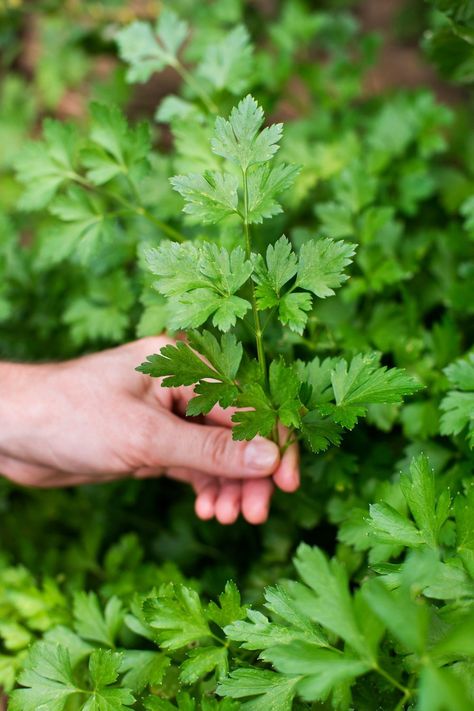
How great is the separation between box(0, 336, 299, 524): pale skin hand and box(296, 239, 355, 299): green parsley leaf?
340mm

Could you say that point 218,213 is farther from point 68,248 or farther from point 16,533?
Result: point 16,533

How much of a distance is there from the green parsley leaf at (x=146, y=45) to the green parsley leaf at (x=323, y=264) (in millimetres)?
817

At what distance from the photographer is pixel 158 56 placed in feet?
5.49

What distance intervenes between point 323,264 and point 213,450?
1.45ft

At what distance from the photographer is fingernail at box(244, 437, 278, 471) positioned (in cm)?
126

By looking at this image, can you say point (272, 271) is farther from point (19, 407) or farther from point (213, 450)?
point (19, 407)

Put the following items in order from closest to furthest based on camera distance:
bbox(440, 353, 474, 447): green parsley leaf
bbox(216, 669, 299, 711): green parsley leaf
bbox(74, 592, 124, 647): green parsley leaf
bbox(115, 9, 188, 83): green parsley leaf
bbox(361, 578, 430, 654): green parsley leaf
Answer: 1. bbox(361, 578, 430, 654): green parsley leaf
2. bbox(216, 669, 299, 711): green parsley leaf
3. bbox(440, 353, 474, 447): green parsley leaf
4. bbox(74, 592, 124, 647): green parsley leaf
5. bbox(115, 9, 188, 83): green parsley leaf

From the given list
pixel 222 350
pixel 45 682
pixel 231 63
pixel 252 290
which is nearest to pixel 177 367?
pixel 222 350

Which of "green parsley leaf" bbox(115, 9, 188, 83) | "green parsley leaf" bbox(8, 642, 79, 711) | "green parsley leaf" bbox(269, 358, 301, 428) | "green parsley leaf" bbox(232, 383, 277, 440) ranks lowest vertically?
"green parsley leaf" bbox(8, 642, 79, 711)

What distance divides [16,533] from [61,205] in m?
0.98

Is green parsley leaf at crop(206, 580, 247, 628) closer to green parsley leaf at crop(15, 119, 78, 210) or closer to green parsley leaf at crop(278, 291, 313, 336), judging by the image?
green parsley leaf at crop(278, 291, 313, 336)

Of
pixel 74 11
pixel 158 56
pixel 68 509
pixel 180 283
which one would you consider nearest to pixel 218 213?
pixel 180 283

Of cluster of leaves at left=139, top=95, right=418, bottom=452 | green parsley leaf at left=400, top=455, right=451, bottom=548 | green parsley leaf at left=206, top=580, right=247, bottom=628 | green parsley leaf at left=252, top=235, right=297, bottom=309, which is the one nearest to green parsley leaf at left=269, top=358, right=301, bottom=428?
cluster of leaves at left=139, top=95, right=418, bottom=452

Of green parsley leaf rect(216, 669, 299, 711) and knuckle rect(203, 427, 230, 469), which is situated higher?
knuckle rect(203, 427, 230, 469)
